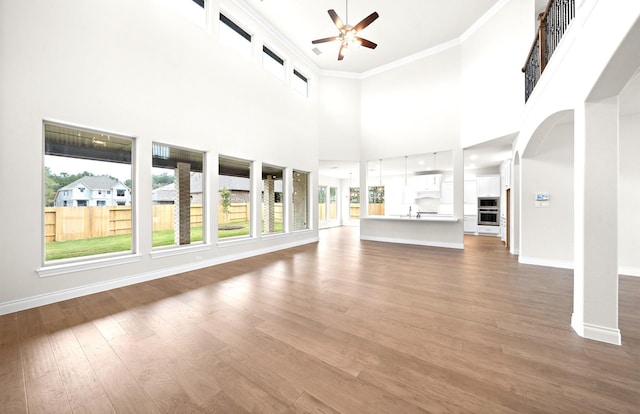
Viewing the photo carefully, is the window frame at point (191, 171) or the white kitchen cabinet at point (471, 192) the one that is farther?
the white kitchen cabinet at point (471, 192)

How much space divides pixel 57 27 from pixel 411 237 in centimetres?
862

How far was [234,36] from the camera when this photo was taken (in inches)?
215

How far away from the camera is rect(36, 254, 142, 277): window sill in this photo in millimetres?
2991

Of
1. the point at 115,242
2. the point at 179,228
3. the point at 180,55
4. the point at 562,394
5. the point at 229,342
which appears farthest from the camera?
the point at 179,228

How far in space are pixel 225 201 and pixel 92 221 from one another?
2.26 meters

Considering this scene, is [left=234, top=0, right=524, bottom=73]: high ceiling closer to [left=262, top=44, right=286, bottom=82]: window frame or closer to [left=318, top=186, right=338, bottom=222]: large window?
[left=262, top=44, right=286, bottom=82]: window frame

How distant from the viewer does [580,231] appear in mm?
2328

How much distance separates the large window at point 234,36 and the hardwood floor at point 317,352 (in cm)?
518

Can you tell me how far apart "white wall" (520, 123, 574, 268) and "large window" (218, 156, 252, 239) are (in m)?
6.22

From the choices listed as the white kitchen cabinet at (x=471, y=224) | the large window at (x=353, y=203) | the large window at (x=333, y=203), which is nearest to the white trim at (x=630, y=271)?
the white kitchen cabinet at (x=471, y=224)

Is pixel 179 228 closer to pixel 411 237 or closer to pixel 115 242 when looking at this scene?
pixel 115 242

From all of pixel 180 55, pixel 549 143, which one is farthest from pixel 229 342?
pixel 549 143

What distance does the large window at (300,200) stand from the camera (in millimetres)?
7598

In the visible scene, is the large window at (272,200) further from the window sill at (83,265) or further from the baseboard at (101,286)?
the window sill at (83,265)
